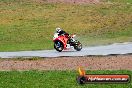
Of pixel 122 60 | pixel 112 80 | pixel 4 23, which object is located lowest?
pixel 4 23

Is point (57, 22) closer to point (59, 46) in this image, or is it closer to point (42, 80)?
point (59, 46)

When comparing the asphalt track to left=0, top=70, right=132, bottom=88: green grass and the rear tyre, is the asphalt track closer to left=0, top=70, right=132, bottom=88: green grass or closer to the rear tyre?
the rear tyre

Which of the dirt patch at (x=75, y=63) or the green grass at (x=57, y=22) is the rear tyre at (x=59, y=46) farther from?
the dirt patch at (x=75, y=63)

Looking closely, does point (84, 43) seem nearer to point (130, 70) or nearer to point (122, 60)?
point (122, 60)

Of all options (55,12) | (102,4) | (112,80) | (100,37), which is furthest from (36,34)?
(112,80)

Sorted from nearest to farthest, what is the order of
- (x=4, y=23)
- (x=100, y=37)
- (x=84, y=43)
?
1. (x=84, y=43)
2. (x=100, y=37)
3. (x=4, y=23)

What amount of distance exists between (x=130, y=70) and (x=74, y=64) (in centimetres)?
364

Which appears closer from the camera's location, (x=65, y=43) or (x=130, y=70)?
(x=130, y=70)

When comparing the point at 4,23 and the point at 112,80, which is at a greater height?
the point at 112,80

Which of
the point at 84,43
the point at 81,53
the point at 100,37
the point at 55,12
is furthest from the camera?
the point at 55,12

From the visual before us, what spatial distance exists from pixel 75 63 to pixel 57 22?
2439cm

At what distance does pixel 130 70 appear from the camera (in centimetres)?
2278

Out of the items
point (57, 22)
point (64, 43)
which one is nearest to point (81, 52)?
point (64, 43)

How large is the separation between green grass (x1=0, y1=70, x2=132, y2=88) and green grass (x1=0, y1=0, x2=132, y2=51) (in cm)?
1353
